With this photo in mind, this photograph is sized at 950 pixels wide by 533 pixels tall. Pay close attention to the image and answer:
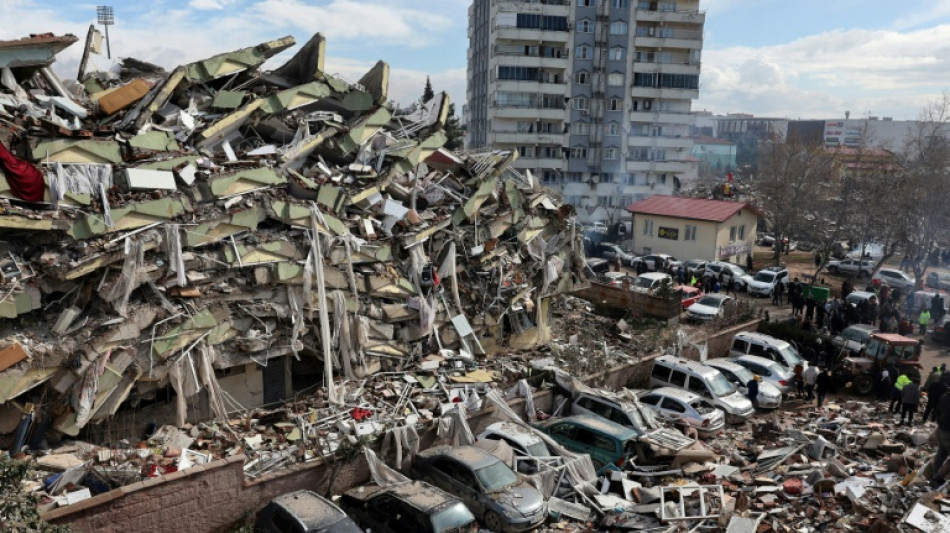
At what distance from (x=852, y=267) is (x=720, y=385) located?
24331 millimetres

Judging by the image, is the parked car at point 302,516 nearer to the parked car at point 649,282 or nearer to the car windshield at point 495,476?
the car windshield at point 495,476

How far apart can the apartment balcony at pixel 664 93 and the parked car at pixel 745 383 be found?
127 ft

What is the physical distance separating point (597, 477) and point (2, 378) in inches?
422

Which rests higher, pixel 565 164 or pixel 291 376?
pixel 565 164

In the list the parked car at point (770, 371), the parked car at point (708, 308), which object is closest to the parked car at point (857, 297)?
the parked car at point (708, 308)

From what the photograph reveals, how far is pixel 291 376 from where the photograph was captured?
54.2ft

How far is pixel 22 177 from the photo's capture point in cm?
1248

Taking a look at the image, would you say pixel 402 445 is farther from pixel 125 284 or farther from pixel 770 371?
pixel 770 371

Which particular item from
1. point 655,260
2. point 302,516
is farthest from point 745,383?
point 655,260

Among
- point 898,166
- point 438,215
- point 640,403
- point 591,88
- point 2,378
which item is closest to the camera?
point 2,378

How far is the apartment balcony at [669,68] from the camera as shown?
5344 cm

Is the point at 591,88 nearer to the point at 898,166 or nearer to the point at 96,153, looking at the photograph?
the point at 898,166

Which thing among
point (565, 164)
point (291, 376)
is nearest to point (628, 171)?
point (565, 164)

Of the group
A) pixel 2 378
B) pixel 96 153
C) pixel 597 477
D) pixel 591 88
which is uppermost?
pixel 591 88
